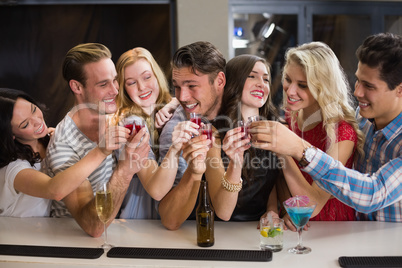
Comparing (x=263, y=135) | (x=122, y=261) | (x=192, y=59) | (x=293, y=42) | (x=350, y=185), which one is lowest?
(x=122, y=261)

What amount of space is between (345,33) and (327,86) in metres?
2.22

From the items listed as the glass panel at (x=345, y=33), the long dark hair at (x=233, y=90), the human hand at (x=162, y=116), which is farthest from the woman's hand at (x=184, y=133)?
the glass panel at (x=345, y=33)

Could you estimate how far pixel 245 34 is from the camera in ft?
13.5

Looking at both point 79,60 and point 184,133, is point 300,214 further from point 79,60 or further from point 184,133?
point 79,60

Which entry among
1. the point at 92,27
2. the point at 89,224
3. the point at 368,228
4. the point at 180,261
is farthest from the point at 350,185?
the point at 92,27

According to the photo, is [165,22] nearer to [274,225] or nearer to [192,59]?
[192,59]

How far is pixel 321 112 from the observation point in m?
2.38

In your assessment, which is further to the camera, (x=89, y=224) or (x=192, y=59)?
(x=192, y=59)

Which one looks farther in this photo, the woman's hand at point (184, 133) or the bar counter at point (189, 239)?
the woman's hand at point (184, 133)

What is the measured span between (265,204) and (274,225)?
523 mm

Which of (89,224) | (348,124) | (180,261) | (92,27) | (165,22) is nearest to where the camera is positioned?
(180,261)

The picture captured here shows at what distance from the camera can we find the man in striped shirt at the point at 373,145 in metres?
2.01

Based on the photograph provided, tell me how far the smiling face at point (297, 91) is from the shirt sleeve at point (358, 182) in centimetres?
45

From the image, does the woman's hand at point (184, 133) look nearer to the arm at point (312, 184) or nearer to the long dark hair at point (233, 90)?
the long dark hair at point (233, 90)
